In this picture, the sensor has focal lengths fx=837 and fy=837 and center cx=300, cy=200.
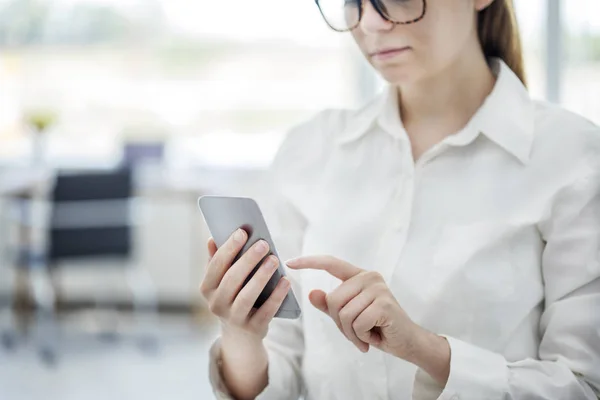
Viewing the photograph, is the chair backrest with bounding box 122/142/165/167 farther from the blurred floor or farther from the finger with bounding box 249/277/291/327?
the finger with bounding box 249/277/291/327

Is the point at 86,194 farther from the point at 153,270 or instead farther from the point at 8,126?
the point at 8,126

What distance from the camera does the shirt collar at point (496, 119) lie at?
3.55 feet

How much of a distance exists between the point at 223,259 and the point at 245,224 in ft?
0.17

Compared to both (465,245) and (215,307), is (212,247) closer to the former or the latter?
(215,307)

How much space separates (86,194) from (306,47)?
164cm

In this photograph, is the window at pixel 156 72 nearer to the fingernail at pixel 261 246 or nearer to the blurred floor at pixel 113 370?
the blurred floor at pixel 113 370

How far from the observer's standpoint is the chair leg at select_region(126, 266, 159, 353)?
4227mm

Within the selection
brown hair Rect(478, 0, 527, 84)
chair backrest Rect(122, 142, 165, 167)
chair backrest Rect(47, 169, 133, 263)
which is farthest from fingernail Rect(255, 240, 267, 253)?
chair backrest Rect(122, 142, 165, 167)

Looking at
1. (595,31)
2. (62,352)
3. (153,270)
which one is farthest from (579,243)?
(153,270)

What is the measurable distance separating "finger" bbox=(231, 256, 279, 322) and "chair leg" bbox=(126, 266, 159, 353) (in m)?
3.21

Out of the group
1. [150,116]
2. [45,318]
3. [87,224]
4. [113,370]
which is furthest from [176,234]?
[113,370]

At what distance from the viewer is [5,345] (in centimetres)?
396

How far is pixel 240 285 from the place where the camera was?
0.97 meters

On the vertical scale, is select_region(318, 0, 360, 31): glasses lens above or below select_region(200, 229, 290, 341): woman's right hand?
above
